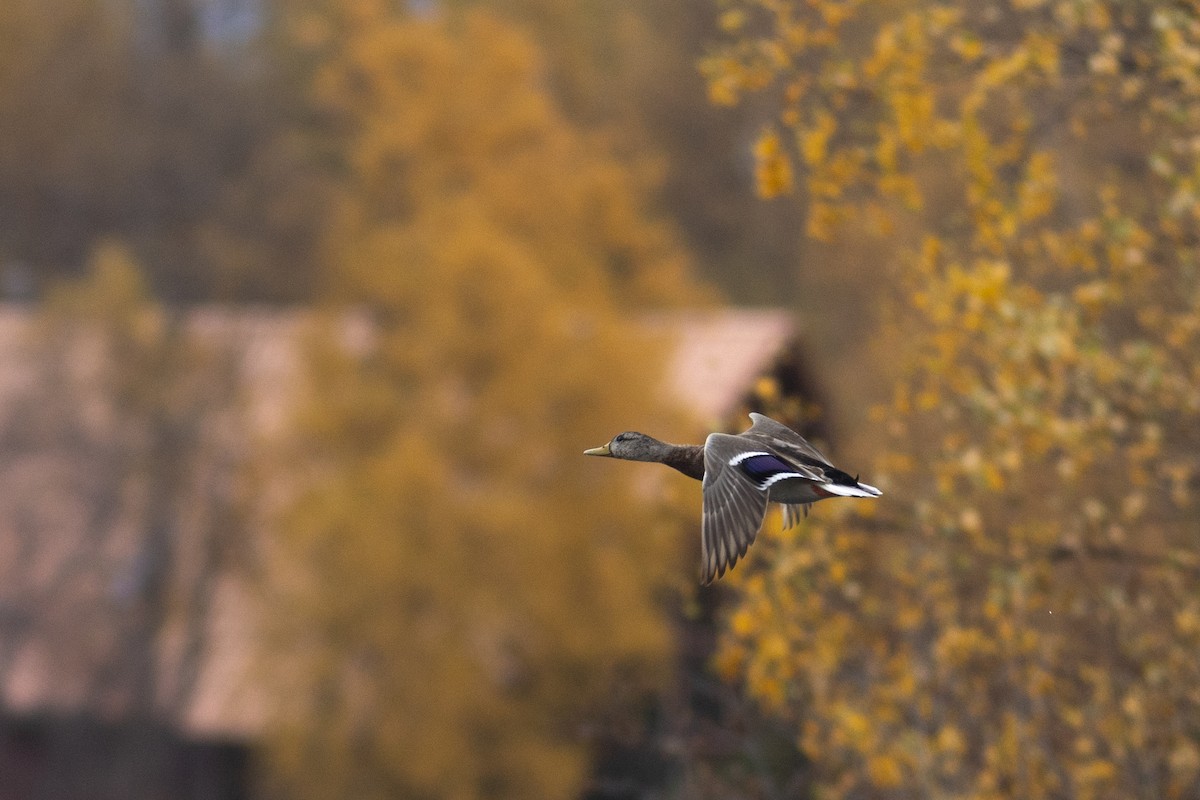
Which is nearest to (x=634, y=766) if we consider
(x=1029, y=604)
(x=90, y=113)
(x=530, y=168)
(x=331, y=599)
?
(x=331, y=599)

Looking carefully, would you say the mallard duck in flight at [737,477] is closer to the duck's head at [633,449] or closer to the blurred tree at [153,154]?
the duck's head at [633,449]

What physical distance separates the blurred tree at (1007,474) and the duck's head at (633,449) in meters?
2.78

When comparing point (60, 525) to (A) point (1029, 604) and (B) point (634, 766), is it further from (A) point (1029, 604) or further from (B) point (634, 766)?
(A) point (1029, 604)

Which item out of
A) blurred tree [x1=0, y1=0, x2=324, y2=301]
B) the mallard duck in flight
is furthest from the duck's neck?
blurred tree [x1=0, y1=0, x2=324, y2=301]

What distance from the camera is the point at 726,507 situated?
2.99m

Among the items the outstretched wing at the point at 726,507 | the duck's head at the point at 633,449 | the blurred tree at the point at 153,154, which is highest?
the blurred tree at the point at 153,154

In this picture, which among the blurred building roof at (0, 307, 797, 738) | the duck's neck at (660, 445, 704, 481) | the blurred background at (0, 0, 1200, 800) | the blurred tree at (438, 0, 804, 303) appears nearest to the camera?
the duck's neck at (660, 445, 704, 481)

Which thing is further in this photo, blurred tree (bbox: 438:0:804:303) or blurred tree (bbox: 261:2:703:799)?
blurred tree (bbox: 438:0:804:303)

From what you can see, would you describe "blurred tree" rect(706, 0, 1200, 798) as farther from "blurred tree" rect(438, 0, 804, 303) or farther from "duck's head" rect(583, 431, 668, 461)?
"blurred tree" rect(438, 0, 804, 303)

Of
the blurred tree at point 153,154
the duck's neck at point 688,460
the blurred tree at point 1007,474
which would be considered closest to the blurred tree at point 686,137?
the blurred tree at point 153,154

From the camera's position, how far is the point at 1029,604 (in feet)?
19.1

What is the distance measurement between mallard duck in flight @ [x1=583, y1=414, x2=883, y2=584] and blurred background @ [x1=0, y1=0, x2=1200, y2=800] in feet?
8.69

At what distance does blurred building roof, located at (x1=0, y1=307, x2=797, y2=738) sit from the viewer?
19844mm

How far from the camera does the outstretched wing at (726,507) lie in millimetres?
2881
